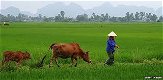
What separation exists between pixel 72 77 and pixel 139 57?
471 cm

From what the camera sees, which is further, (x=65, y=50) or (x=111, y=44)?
(x=111, y=44)

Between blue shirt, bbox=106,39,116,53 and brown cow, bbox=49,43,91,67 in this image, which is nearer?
brown cow, bbox=49,43,91,67

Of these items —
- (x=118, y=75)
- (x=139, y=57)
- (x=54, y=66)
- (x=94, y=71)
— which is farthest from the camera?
(x=139, y=57)

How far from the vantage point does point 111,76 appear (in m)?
7.79

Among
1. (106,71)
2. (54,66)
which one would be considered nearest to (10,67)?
(54,66)

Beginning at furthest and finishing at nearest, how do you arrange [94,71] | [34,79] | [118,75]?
1. [94,71]
2. [118,75]
3. [34,79]

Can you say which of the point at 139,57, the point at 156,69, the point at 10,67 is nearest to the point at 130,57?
the point at 139,57

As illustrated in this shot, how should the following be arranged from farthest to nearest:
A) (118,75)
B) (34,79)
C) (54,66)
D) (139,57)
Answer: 1. (139,57)
2. (54,66)
3. (118,75)
4. (34,79)

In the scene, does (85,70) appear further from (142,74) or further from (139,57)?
(139,57)

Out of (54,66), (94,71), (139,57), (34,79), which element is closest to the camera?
(34,79)

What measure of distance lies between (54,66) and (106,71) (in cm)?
185

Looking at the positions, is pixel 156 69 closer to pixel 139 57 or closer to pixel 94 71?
pixel 94 71

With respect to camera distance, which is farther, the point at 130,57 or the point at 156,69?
the point at 130,57

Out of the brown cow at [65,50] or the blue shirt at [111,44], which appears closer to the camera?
the brown cow at [65,50]
